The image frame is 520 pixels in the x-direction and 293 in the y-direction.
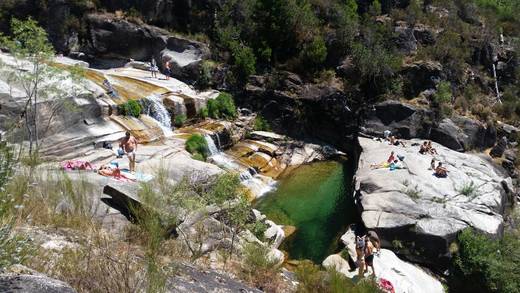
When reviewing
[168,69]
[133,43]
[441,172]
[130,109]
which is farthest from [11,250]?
[133,43]

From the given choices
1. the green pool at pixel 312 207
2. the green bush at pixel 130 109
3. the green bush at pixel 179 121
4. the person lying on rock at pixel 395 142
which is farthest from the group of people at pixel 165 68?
the person lying on rock at pixel 395 142

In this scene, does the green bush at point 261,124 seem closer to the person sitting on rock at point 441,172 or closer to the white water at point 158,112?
the white water at point 158,112

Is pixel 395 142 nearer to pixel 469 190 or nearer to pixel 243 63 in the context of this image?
pixel 469 190

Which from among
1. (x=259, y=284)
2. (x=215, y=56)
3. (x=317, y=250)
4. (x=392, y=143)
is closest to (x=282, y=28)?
(x=215, y=56)

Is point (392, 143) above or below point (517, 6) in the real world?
below

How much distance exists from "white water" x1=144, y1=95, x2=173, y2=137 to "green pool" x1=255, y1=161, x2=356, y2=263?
7.22m

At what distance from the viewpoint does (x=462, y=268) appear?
15.2 metres

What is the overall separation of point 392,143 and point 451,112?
6.30 meters

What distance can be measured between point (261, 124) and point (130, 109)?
381 inches

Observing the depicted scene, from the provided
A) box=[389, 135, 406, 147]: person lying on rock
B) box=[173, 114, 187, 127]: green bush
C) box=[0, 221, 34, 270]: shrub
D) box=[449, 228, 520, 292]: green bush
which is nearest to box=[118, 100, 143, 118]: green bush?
box=[173, 114, 187, 127]: green bush

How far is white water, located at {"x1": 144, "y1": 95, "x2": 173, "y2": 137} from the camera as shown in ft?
79.6

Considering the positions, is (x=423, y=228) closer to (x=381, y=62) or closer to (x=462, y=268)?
(x=462, y=268)

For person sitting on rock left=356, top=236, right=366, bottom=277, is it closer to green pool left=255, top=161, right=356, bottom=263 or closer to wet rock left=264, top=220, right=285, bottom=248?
green pool left=255, top=161, right=356, bottom=263

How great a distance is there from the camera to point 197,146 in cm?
2230
